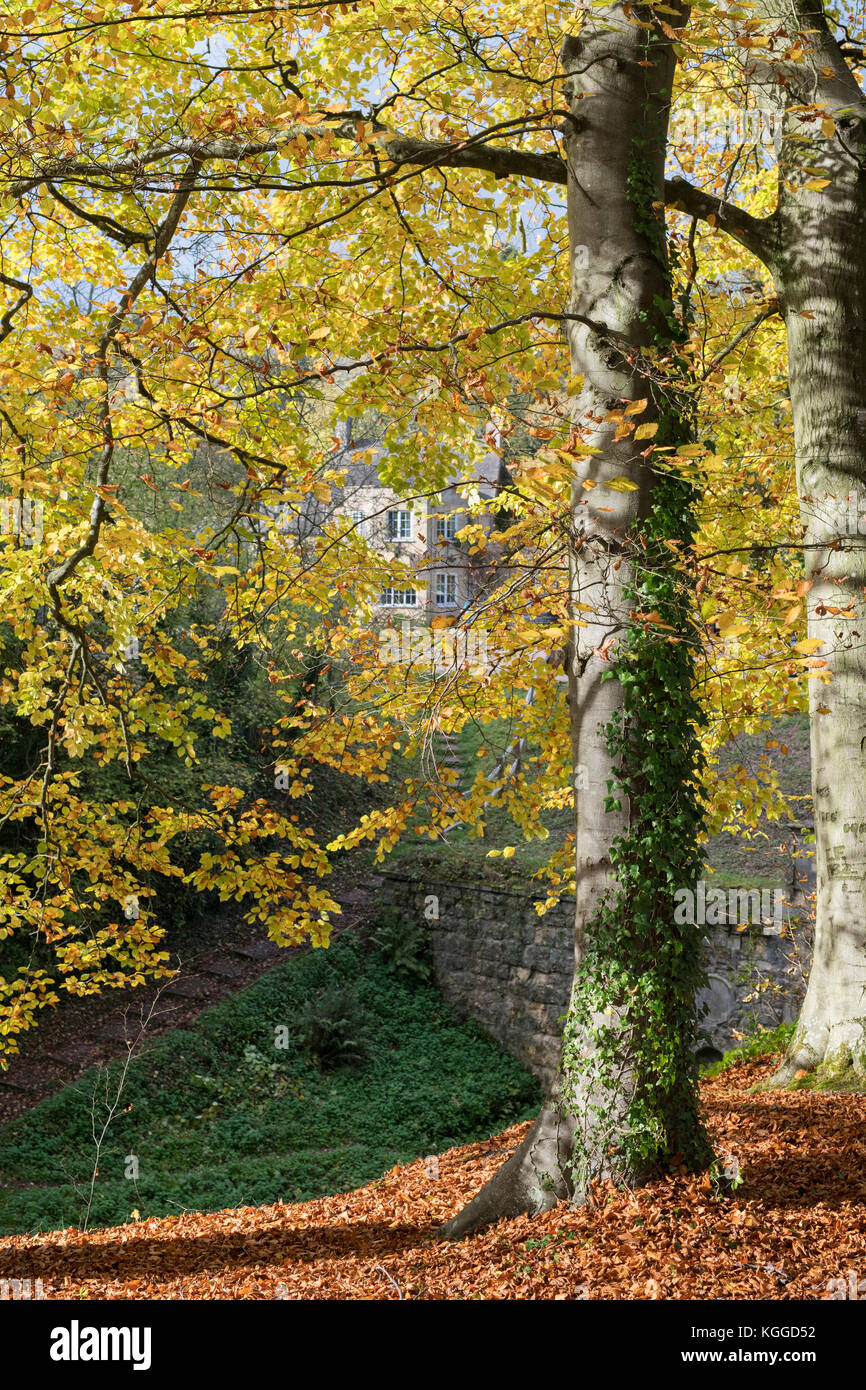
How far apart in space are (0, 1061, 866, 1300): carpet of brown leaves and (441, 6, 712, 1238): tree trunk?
232 millimetres

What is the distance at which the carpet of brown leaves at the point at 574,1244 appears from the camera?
3.38 m

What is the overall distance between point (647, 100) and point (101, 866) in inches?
237

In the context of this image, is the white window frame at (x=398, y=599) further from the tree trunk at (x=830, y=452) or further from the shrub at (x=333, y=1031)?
the tree trunk at (x=830, y=452)

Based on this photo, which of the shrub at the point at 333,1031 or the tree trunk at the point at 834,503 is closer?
the tree trunk at the point at 834,503

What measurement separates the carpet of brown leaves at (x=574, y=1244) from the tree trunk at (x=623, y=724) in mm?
232

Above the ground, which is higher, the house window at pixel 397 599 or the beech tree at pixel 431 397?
the house window at pixel 397 599

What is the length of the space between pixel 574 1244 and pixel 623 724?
196 cm

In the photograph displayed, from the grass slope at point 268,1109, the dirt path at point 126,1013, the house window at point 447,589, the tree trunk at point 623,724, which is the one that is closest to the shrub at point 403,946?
the grass slope at point 268,1109

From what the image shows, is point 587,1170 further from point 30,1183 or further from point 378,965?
point 378,965

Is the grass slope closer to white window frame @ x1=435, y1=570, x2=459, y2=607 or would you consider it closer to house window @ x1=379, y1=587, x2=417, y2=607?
white window frame @ x1=435, y1=570, x2=459, y2=607

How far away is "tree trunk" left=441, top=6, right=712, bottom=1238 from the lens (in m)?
3.93

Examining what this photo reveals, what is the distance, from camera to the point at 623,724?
13.2 ft

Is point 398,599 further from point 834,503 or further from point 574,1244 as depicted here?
Result: point 574,1244

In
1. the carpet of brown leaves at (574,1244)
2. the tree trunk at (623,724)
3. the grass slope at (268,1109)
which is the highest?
the tree trunk at (623,724)
